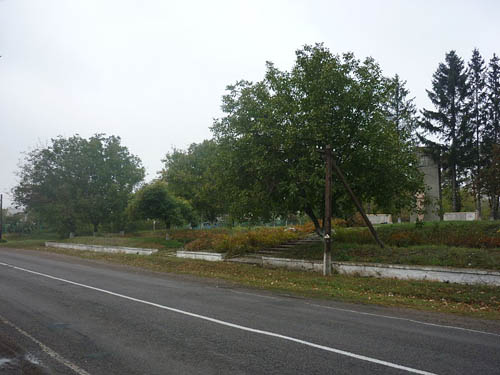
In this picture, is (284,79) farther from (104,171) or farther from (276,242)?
(104,171)

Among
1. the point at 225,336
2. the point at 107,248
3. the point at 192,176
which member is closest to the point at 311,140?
the point at 225,336

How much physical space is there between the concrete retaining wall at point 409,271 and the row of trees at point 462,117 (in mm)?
20479

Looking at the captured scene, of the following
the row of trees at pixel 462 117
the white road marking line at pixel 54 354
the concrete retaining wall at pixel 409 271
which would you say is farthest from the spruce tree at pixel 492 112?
the white road marking line at pixel 54 354

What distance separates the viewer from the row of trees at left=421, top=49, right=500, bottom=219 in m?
32.1

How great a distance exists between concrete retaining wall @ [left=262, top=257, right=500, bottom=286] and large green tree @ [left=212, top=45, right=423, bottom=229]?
2.92m

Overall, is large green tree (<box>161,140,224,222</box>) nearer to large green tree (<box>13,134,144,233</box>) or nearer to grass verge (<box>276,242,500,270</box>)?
large green tree (<box>13,134,144,233</box>)

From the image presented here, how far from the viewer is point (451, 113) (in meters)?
33.1

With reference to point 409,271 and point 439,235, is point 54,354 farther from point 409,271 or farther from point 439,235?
point 439,235

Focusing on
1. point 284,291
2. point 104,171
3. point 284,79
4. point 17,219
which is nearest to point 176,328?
point 284,291

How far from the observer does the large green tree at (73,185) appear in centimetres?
3709

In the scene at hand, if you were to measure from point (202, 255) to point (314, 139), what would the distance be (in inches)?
394

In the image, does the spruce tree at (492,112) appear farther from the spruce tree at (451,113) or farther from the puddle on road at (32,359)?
the puddle on road at (32,359)

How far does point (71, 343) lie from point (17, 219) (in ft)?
223

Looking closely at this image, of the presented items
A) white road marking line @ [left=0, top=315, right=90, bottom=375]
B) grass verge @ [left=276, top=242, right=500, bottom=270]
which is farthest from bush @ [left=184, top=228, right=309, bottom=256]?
white road marking line @ [left=0, top=315, right=90, bottom=375]
